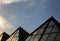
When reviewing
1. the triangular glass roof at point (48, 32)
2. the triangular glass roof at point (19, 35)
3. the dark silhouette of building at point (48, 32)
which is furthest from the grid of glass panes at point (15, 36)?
the triangular glass roof at point (48, 32)

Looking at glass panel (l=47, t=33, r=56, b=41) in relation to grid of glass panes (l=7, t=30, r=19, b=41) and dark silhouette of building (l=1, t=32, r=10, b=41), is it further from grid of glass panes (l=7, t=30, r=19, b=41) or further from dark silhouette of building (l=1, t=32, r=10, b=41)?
dark silhouette of building (l=1, t=32, r=10, b=41)

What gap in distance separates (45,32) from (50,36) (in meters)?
1.97

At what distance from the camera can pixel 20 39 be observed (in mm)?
34969

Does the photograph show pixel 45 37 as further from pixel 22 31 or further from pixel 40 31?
pixel 22 31

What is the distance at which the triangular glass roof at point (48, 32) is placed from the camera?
25.6 m

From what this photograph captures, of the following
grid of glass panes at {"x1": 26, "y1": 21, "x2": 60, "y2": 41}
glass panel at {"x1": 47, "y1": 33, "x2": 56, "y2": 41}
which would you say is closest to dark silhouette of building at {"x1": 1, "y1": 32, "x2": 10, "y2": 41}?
Result: grid of glass panes at {"x1": 26, "y1": 21, "x2": 60, "y2": 41}

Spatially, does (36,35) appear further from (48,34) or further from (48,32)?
(48,34)

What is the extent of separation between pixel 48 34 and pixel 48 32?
21.1 inches

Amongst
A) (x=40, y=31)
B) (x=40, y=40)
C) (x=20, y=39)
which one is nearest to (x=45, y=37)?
(x=40, y=40)

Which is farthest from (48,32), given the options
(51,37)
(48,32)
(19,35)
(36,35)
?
(19,35)

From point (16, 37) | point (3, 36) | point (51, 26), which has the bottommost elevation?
point (51, 26)

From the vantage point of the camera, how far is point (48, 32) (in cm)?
2745

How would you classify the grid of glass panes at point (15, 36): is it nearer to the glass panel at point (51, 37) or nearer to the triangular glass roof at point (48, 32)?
the triangular glass roof at point (48, 32)

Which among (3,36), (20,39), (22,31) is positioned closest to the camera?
(20,39)
